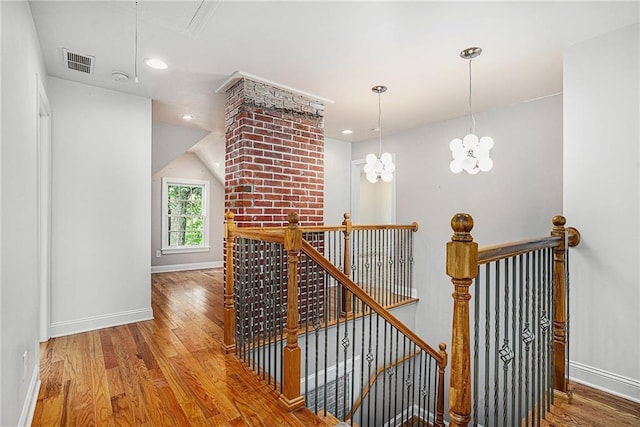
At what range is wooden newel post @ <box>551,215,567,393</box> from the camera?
6.80 feet

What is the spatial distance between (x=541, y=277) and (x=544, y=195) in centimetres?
231

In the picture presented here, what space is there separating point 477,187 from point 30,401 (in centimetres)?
478

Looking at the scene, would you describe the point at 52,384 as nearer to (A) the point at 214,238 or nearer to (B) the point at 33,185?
(B) the point at 33,185

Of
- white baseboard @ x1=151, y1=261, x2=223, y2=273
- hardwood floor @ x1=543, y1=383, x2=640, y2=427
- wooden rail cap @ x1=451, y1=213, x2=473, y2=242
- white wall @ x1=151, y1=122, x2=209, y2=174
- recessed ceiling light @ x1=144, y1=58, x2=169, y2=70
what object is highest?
recessed ceiling light @ x1=144, y1=58, x2=169, y2=70

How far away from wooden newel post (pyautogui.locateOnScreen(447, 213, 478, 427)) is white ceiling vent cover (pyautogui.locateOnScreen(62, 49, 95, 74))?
3.21m

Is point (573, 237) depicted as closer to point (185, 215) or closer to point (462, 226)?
point (462, 226)

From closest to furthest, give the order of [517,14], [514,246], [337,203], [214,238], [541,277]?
[514,246] → [541,277] → [517,14] → [337,203] → [214,238]

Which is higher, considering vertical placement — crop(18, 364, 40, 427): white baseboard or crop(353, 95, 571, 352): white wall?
crop(353, 95, 571, 352): white wall

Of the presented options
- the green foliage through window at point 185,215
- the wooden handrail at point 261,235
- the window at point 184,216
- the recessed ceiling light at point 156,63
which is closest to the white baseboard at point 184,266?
the window at point 184,216

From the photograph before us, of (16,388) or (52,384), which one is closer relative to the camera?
(16,388)

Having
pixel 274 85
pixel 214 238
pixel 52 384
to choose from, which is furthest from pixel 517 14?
pixel 214 238

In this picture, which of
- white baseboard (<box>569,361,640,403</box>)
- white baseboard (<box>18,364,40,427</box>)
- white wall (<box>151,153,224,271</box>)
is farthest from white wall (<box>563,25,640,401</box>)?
white wall (<box>151,153,224,271</box>)

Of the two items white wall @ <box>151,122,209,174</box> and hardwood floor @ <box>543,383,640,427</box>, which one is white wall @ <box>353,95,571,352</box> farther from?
white wall @ <box>151,122,209,174</box>

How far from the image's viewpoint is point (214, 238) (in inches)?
289
